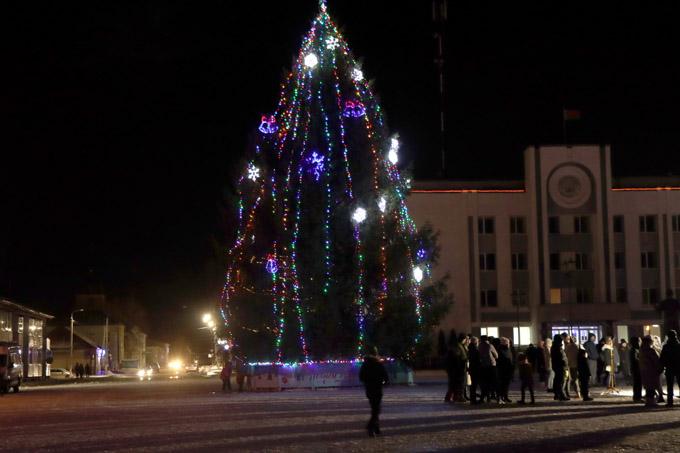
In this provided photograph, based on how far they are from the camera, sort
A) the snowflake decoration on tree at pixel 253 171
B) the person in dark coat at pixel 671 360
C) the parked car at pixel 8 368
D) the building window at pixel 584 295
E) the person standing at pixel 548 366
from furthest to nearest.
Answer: the building window at pixel 584 295, the parked car at pixel 8 368, the snowflake decoration on tree at pixel 253 171, the person standing at pixel 548 366, the person in dark coat at pixel 671 360

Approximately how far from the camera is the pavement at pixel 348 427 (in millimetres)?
15711

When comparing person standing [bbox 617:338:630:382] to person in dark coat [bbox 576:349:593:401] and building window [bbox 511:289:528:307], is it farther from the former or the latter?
building window [bbox 511:289:528:307]

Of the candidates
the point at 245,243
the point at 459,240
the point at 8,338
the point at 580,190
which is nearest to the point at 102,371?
the point at 8,338

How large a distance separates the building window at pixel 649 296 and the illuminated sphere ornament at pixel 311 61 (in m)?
44.8

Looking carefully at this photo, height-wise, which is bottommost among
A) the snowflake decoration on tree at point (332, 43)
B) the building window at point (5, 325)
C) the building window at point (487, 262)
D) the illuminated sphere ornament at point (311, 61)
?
the building window at point (5, 325)

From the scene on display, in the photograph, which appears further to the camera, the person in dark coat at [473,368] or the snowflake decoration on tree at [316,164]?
the snowflake decoration on tree at [316,164]

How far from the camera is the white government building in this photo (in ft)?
246

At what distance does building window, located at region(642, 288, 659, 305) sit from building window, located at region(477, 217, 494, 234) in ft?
39.8

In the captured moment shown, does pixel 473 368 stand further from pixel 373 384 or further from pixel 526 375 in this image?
pixel 373 384

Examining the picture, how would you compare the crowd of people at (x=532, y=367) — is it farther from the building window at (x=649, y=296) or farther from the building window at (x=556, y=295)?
the building window at (x=649, y=296)

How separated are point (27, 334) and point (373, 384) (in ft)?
235

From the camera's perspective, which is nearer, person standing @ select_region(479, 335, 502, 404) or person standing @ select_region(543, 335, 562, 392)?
person standing @ select_region(479, 335, 502, 404)

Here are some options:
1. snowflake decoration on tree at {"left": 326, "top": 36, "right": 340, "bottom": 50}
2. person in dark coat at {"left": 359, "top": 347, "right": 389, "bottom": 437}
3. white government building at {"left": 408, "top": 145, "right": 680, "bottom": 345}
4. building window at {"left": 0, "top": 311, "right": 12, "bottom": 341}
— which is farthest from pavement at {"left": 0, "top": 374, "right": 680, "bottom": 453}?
white government building at {"left": 408, "top": 145, "right": 680, "bottom": 345}

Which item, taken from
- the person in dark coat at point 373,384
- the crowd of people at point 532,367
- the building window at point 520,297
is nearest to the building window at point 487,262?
the building window at point 520,297
